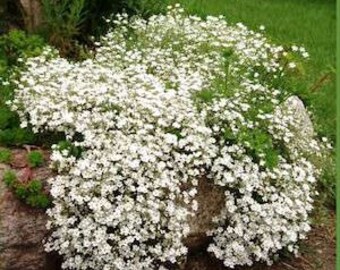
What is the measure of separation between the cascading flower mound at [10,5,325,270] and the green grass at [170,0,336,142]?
2.21 m

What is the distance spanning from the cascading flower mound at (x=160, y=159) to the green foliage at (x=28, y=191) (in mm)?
100

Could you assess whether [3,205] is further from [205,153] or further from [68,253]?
[205,153]

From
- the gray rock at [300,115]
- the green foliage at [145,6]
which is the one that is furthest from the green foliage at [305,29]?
the green foliage at [145,6]

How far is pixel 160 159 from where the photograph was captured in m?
4.71

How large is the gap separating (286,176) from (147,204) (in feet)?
3.58

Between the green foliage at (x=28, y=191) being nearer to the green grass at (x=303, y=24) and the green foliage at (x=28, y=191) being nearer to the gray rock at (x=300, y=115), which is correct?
the gray rock at (x=300, y=115)

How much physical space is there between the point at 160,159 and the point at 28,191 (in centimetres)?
82

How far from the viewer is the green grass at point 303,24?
27.0 feet

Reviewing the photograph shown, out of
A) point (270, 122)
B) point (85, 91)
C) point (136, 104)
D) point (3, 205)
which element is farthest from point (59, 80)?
point (270, 122)

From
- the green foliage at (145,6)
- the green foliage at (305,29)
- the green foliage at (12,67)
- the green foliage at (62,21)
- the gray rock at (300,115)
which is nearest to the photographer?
the green foliage at (12,67)

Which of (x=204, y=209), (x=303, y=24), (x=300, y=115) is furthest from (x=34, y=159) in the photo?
(x=303, y=24)

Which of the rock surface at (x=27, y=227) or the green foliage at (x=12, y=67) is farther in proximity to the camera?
the green foliage at (x=12, y=67)

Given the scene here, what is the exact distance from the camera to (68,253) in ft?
15.0

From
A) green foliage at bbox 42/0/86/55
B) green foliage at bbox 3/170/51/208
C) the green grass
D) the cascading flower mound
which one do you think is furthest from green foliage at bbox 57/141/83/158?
the green grass
